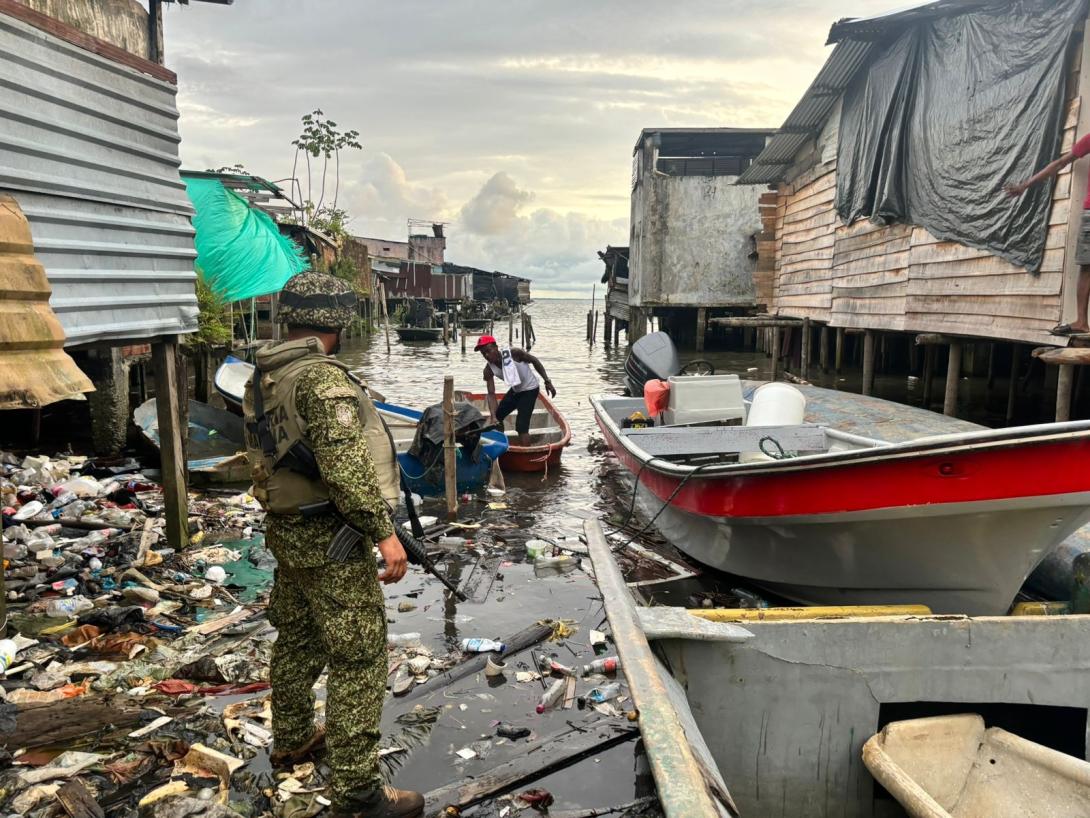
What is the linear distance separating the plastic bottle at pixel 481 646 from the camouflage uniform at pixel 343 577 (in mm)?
2057

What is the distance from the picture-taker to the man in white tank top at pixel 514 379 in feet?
34.9

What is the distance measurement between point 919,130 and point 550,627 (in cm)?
913

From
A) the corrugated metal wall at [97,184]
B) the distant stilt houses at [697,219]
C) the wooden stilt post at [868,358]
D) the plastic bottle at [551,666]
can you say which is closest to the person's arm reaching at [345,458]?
the plastic bottle at [551,666]

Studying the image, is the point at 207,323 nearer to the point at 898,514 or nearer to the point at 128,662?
the point at 128,662

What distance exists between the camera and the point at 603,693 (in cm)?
470

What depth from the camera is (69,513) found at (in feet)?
23.6

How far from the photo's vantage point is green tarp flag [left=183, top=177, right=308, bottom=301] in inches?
506

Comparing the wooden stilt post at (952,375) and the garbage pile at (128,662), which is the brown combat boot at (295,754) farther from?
the wooden stilt post at (952,375)

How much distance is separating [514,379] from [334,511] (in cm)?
→ 763

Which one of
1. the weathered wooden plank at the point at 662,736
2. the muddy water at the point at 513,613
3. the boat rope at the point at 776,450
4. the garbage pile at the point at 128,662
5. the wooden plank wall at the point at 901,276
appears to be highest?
the wooden plank wall at the point at 901,276

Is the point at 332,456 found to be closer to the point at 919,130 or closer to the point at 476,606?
the point at 476,606

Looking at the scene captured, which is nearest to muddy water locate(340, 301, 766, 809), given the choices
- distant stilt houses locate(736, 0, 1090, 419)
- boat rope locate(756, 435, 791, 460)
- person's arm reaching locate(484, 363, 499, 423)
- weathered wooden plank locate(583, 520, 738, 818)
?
person's arm reaching locate(484, 363, 499, 423)

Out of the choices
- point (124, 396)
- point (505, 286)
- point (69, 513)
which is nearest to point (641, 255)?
point (124, 396)

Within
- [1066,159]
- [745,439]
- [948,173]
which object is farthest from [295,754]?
[948,173]
